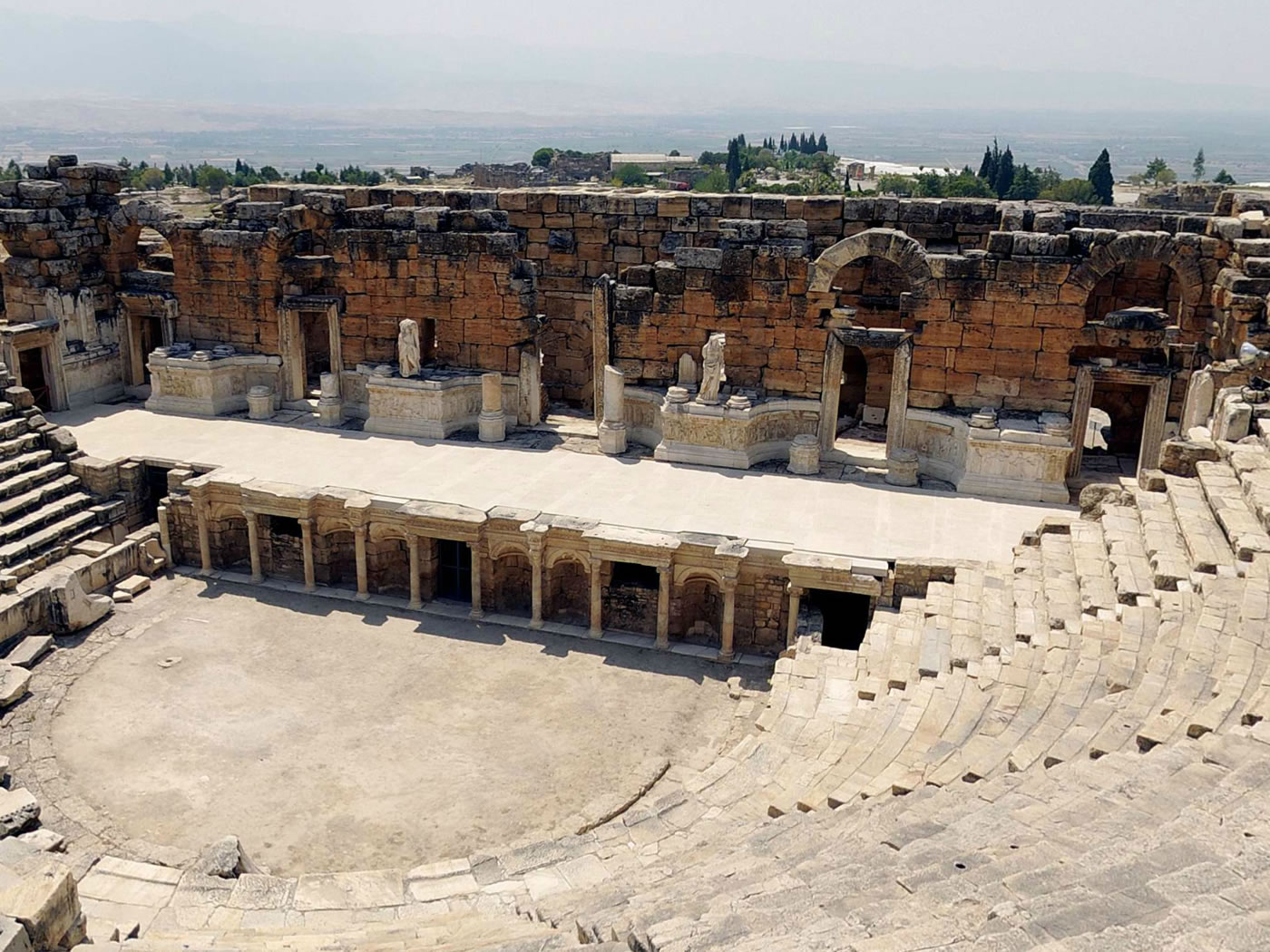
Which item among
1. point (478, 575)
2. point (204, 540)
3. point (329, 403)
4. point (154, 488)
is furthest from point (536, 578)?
point (154, 488)

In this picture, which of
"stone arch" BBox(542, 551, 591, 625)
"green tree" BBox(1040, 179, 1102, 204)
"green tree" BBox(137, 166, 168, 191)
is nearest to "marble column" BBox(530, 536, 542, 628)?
"stone arch" BBox(542, 551, 591, 625)

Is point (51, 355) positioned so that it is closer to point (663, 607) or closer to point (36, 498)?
point (36, 498)

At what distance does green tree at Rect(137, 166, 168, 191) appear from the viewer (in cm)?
11180

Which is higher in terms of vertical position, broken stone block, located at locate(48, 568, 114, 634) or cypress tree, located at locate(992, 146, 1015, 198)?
cypress tree, located at locate(992, 146, 1015, 198)

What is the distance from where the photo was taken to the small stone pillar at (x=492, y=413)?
20.4m

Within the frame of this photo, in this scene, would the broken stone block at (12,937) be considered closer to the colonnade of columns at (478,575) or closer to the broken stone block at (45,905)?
the broken stone block at (45,905)

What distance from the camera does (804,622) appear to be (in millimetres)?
14930

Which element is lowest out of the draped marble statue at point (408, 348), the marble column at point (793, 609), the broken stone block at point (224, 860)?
the broken stone block at point (224, 860)

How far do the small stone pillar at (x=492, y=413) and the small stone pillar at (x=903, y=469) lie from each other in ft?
22.8

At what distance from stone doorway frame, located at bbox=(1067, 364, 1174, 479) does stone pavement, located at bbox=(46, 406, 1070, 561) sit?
1777 millimetres

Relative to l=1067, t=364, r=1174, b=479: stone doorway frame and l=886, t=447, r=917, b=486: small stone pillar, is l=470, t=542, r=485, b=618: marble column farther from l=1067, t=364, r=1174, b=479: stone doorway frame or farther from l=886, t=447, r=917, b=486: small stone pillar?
l=1067, t=364, r=1174, b=479: stone doorway frame

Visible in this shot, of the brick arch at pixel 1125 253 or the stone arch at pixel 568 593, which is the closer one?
the stone arch at pixel 568 593

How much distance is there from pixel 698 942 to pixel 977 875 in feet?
5.66

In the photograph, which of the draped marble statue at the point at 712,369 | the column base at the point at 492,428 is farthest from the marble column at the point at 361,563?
the draped marble statue at the point at 712,369
